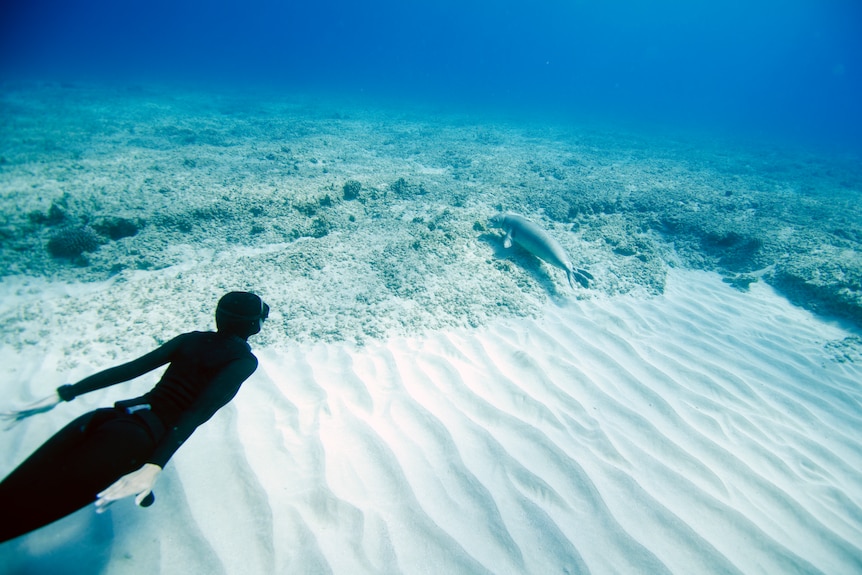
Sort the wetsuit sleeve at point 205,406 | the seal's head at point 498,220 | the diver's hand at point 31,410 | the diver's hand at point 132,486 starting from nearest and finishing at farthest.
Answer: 1. the diver's hand at point 132,486
2. the wetsuit sleeve at point 205,406
3. the diver's hand at point 31,410
4. the seal's head at point 498,220

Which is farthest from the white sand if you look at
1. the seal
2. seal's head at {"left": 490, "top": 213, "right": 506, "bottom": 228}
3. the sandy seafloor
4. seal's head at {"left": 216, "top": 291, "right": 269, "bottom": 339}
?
seal's head at {"left": 490, "top": 213, "right": 506, "bottom": 228}

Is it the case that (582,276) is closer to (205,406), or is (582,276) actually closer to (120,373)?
(205,406)

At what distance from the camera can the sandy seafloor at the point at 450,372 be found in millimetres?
2320

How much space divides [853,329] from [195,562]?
756 cm

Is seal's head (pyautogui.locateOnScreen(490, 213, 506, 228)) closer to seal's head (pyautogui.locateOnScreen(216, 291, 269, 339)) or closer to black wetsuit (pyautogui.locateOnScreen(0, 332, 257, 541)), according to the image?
seal's head (pyautogui.locateOnScreen(216, 291, 269, 339))

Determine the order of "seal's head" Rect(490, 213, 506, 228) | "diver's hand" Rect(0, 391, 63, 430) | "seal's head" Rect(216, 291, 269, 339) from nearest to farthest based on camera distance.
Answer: "diver's hand" Rect(0, 391, 63, 430)
"seal's head" Rect(216, 291, 269, 339)
"seal's head" Rect(490, 213, 506, 228)

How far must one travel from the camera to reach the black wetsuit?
66.6 inches

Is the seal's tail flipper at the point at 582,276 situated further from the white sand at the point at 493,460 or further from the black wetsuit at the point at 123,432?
the black wetsuit at the point at 123,432

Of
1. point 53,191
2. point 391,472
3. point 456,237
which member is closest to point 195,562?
point 391,472

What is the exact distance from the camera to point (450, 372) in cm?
364

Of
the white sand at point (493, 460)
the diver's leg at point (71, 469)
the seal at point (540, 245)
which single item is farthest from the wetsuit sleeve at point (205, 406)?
the seal at point (540, 245)

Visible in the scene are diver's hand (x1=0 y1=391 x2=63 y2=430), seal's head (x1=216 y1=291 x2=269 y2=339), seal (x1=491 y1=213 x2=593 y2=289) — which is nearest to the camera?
diver's hand (x1=0 y1=391 x2=63 y2=430)

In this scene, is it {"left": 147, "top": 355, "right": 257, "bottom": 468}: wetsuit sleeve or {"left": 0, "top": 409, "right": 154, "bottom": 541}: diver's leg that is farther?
{"left": 147, "top": 355, "right": 257, "bottom": 468}: wetsuit sleeve

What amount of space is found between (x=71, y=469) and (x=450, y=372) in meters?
2.71
